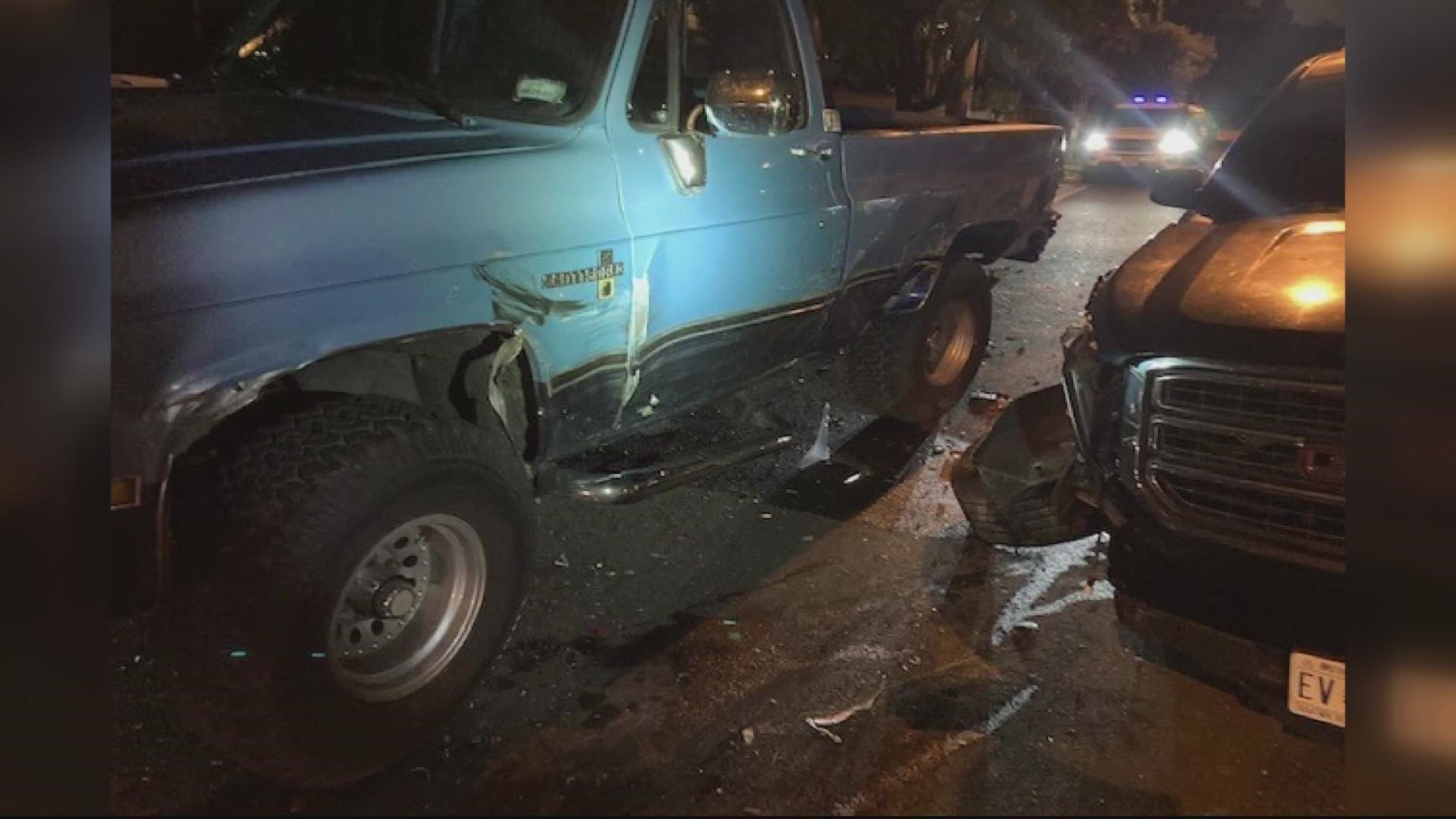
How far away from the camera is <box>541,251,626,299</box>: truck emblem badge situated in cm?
336

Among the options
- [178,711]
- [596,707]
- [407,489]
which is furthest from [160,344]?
[596,707]

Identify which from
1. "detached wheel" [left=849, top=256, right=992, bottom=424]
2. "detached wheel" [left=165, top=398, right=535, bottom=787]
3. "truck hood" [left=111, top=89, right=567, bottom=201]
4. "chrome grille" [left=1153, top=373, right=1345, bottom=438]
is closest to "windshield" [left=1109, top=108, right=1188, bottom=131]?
"detached wheel" [left=849, top=256, right=992, bottom=424]

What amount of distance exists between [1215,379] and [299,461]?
245cm

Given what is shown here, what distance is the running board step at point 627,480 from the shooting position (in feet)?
12.2

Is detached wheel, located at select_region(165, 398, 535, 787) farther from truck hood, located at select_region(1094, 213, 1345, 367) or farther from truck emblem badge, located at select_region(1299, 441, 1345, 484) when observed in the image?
truck emblem badge, located at select_region(1299, 441, 1345, 484)

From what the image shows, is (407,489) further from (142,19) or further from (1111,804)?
(142,19)

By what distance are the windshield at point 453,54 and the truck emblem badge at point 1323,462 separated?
7.84 ft

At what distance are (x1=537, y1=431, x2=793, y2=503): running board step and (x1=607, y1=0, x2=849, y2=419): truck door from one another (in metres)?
0.24

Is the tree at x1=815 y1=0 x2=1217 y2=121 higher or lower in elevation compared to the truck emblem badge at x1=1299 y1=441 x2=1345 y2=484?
higher

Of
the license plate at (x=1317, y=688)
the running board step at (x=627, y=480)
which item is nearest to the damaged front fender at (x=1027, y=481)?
the license plate at (x=1317, y=688)

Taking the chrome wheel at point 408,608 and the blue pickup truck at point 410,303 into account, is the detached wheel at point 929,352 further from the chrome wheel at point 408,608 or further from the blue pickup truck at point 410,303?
the chrome wheel at point 408,608

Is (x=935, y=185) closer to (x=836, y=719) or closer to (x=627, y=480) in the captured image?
(x=627, y=480)

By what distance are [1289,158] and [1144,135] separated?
17161 mm

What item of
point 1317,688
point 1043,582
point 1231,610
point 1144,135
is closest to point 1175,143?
point 1144,135
